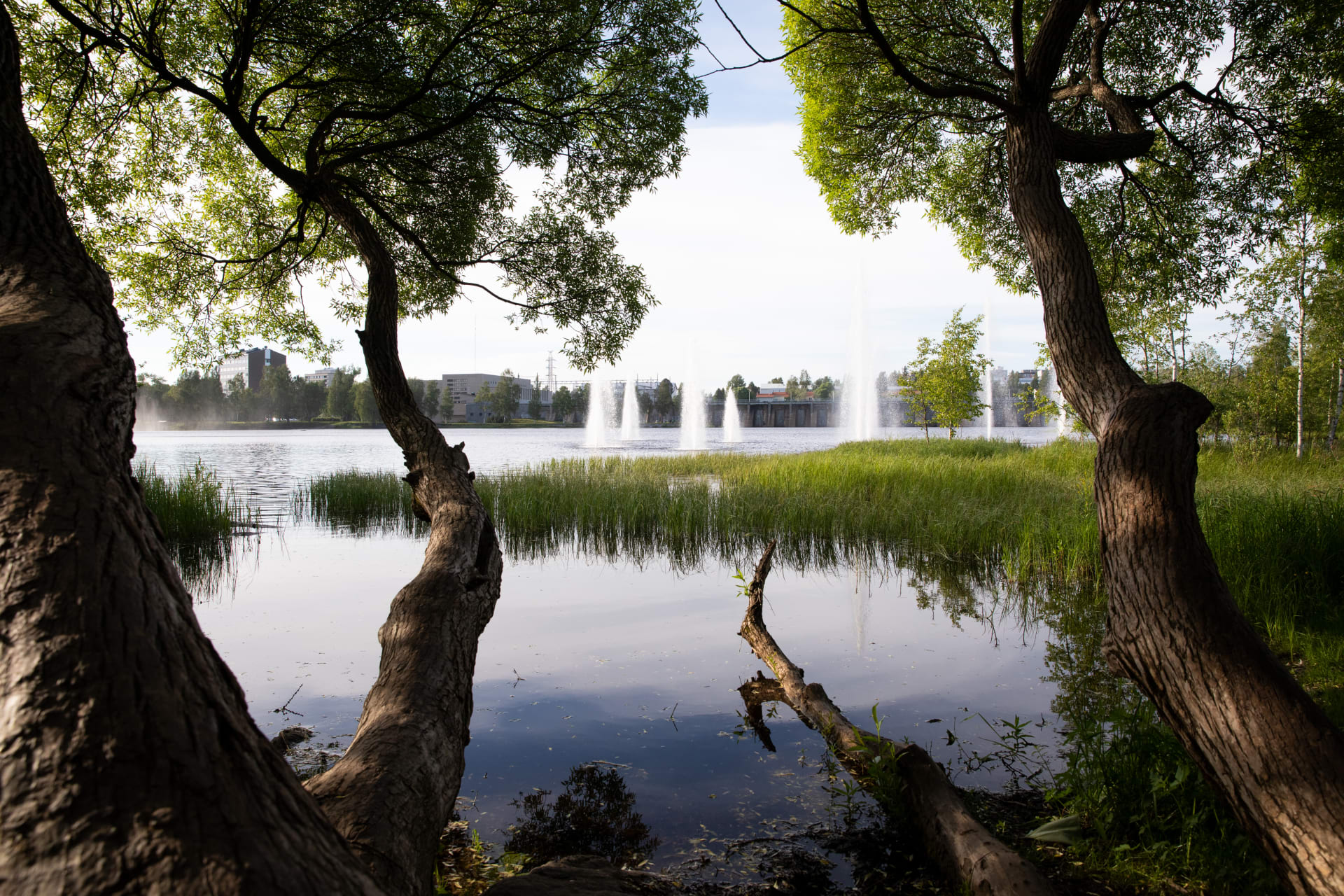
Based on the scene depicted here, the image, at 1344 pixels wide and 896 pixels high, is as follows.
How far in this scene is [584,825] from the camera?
3.56m

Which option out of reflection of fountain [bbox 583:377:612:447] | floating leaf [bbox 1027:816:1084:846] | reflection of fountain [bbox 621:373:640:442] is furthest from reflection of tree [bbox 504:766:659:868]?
reflection of fountain [bbox 621:373:640:442]

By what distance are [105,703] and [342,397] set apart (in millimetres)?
88584

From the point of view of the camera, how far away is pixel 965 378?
95.8ft

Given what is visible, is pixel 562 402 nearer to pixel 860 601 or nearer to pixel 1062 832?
pixel 860 601

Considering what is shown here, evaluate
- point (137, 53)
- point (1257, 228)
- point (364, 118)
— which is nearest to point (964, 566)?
point (1257, 228)

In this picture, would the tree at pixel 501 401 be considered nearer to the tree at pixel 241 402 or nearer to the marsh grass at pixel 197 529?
the tree at pixel 241 402

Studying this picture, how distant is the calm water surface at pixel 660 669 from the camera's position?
399 cm

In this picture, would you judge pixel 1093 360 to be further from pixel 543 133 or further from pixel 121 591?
pixel 543 133

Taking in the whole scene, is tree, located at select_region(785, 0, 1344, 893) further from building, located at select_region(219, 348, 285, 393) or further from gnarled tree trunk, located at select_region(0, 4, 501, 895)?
building, located at select_region(219, 348, 285, 393)

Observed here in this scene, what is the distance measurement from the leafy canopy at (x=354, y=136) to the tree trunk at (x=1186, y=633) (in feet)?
20.3

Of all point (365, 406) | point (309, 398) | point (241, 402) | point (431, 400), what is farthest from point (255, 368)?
point (431, 400)

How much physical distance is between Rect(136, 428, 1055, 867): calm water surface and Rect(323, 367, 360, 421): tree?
78985mm

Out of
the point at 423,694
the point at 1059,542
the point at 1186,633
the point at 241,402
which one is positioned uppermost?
the point at 241,402

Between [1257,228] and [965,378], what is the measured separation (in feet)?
68.8
